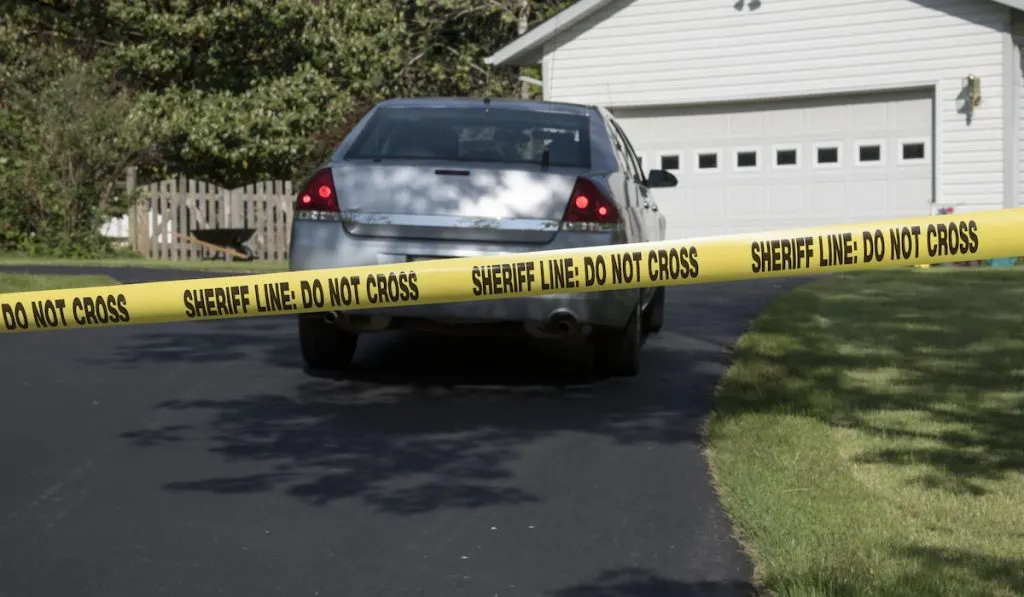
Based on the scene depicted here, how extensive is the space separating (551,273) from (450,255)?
139 inches

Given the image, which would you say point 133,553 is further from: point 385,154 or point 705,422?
point 385,154

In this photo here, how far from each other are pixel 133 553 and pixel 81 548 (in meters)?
0.20

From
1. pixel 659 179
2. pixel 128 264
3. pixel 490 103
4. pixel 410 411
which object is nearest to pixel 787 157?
pixel 128 264

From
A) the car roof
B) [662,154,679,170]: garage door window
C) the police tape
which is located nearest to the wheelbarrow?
[662,154,679,170]: garage door window

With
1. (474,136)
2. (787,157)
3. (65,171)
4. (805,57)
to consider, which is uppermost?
(805,57)

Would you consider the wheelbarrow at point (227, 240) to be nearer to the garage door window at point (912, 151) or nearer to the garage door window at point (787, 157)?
the garage door window at point (787, 157)

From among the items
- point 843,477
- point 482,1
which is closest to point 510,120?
point 843,477

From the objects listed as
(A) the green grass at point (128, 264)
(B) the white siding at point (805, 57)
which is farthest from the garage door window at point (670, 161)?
(A) the green grass at point (128, 264)

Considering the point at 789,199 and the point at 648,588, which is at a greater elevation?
the point at 789,199

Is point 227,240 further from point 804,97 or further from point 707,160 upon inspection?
point 804,97

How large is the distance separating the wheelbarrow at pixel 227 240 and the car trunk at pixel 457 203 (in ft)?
52.3

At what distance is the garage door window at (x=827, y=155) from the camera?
22.5 m

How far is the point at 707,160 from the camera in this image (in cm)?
2361

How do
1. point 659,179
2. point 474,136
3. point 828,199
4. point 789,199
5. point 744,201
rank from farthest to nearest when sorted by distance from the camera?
point 744,201
point 789,199
point 828,199
point 659,179
point 474,136
